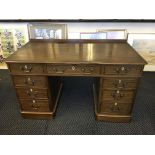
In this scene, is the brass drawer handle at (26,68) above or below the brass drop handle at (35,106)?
above

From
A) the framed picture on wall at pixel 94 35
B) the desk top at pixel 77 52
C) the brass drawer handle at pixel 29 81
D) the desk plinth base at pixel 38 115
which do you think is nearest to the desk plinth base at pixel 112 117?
the desk plinth base at pixel 38 115

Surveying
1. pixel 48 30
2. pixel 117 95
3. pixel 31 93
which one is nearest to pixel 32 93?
pixel 31 93

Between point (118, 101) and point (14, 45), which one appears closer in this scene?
point (118, 101)

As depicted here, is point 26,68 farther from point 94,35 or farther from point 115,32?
point 115,32

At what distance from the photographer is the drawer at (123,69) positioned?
1245mm

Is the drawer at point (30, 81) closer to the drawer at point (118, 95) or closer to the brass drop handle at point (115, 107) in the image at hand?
the drawer at point (118, 95)

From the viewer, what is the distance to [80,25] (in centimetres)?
200

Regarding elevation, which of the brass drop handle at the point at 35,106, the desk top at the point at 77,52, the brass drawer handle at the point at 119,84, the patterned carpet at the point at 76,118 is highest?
the desk top at the point at 77,52

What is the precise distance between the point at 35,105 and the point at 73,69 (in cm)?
56

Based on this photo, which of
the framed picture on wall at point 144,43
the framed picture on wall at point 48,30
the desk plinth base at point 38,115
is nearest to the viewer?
the desk plinth base at point 38,115

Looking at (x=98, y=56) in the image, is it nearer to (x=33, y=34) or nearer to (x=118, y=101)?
(x=118, y=101)

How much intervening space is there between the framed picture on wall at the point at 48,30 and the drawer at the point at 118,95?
39.6 inches
